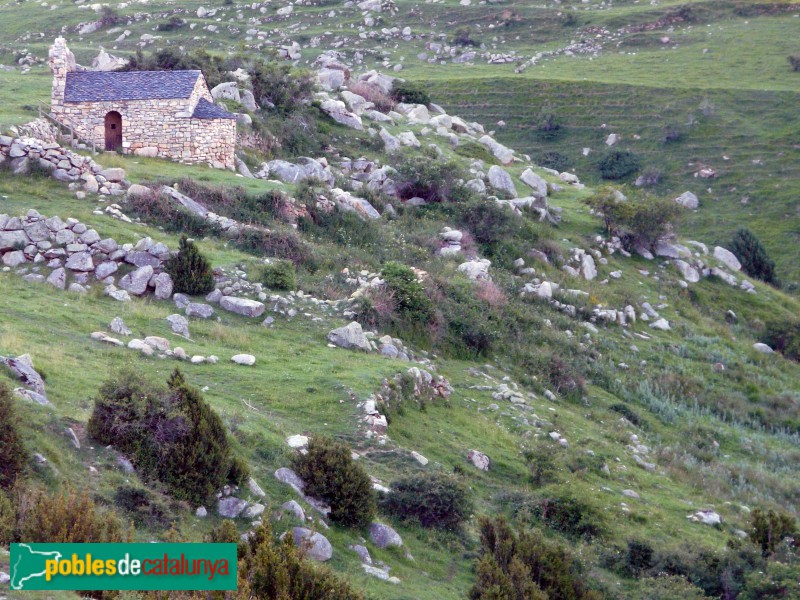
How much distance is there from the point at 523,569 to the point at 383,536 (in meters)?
2.17

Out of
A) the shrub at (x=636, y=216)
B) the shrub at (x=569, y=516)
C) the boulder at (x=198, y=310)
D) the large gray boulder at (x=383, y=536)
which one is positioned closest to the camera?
the large gray boulder at (x=383, y=536)

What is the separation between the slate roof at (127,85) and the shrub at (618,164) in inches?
1368

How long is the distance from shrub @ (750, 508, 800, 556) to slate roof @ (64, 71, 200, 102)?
71.6 ft

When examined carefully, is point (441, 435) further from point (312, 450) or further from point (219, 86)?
point (219, 86)

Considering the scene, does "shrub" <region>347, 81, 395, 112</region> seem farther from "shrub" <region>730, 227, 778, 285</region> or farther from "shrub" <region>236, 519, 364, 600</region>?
"shrub" <region>236, 519, 364, 600</region>

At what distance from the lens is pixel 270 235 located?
26062 millimetres

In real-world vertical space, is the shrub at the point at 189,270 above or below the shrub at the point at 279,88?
below

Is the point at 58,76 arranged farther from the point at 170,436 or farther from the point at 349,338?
the point at 170,436

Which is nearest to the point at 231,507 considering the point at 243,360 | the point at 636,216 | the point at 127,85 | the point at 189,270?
the point at 243,360

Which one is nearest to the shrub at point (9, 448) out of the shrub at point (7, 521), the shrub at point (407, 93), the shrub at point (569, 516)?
the shrub at point (7, 521)

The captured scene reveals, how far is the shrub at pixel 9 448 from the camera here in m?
10.7

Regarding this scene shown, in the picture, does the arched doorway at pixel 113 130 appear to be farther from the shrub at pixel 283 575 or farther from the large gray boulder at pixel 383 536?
the shrub at pixel 283 575

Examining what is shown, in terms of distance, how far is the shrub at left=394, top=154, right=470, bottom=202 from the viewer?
3569cm

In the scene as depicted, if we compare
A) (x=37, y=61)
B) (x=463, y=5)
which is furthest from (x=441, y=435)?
(x=463, y=5)
